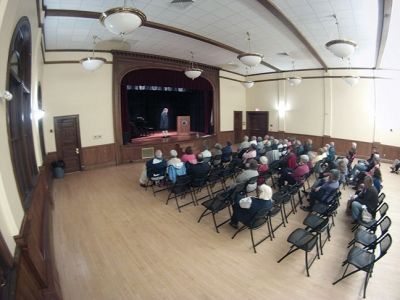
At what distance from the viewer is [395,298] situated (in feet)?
9.77

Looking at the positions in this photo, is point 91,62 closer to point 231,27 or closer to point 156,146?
point 231,27

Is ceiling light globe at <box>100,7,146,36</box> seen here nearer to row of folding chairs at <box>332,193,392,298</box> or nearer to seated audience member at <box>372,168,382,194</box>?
row of folding chairs at <box>332,193,392,298</box>

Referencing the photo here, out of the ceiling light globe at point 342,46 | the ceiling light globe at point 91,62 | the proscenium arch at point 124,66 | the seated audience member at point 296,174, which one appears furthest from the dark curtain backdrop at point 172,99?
the ceiling light globe at point 342,46

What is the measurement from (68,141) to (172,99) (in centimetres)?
816

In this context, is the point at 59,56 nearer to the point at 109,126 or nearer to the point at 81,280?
the point at 109,126

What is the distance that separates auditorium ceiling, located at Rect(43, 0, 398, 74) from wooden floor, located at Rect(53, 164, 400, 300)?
4506 mm

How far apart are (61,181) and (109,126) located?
2.75 meters

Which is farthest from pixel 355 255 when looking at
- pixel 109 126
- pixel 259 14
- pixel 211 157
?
pixel 109 126

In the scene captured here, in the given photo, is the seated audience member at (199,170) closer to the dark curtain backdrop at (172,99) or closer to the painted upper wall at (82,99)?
the painted upper wall at (82,99)

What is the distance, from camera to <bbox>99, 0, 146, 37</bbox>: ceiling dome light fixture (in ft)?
9.78

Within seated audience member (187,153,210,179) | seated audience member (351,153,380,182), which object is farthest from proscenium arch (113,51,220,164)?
seated audience member (351,153,380,182)

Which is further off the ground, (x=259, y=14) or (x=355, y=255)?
(x=259, y=14)

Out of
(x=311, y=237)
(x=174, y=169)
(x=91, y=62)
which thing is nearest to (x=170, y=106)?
(x=91, y=62)

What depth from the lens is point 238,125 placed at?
15141mm
